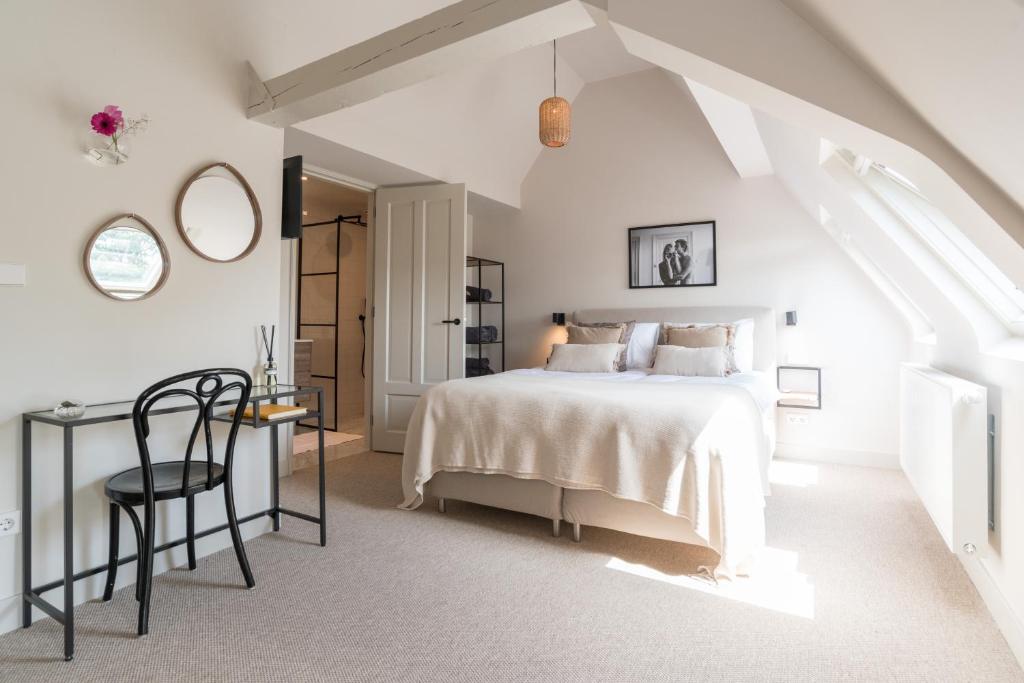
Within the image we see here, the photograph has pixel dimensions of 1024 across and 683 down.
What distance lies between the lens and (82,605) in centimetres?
206

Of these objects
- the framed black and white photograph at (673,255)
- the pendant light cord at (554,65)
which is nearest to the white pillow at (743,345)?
the framed black and white photograph at (673,255)

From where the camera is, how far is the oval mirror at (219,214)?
95.0 inches

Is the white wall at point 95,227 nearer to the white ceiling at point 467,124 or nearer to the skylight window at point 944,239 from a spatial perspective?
the white ceiling at point 467,124

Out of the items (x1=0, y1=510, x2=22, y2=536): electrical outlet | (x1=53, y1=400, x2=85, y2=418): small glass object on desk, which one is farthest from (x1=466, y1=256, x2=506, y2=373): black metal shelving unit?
(x1=0, y1=510, x2=22, y2=536): electrical outlet

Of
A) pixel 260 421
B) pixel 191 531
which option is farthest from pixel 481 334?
pixel 191 531

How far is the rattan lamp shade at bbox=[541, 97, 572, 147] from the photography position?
12.5 ft

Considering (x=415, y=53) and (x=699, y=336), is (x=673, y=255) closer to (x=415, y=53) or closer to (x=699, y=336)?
(x=699, y=336)

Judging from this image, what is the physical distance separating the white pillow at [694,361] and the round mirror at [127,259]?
10.3 feet

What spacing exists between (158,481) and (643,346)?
3.45 m

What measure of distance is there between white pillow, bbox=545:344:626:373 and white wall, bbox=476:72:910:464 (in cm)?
86

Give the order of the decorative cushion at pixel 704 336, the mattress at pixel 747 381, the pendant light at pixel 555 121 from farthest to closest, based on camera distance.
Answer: the decorative cushion at pixel 704 336 < the pendant light at pixel 555 121 < the mattress at pixel 747 381

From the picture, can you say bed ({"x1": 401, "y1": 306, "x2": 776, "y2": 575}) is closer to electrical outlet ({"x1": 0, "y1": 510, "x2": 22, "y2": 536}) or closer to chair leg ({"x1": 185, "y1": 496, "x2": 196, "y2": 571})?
chair leg ({"x1": 185, "y1": 496, "x2": 196, "y2": 571})

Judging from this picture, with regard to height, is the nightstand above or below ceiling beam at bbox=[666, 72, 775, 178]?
below

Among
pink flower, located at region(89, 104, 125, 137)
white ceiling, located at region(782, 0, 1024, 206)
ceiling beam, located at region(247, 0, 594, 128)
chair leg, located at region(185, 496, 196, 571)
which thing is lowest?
chair leg, located at region(185, 496, 196, 571)
